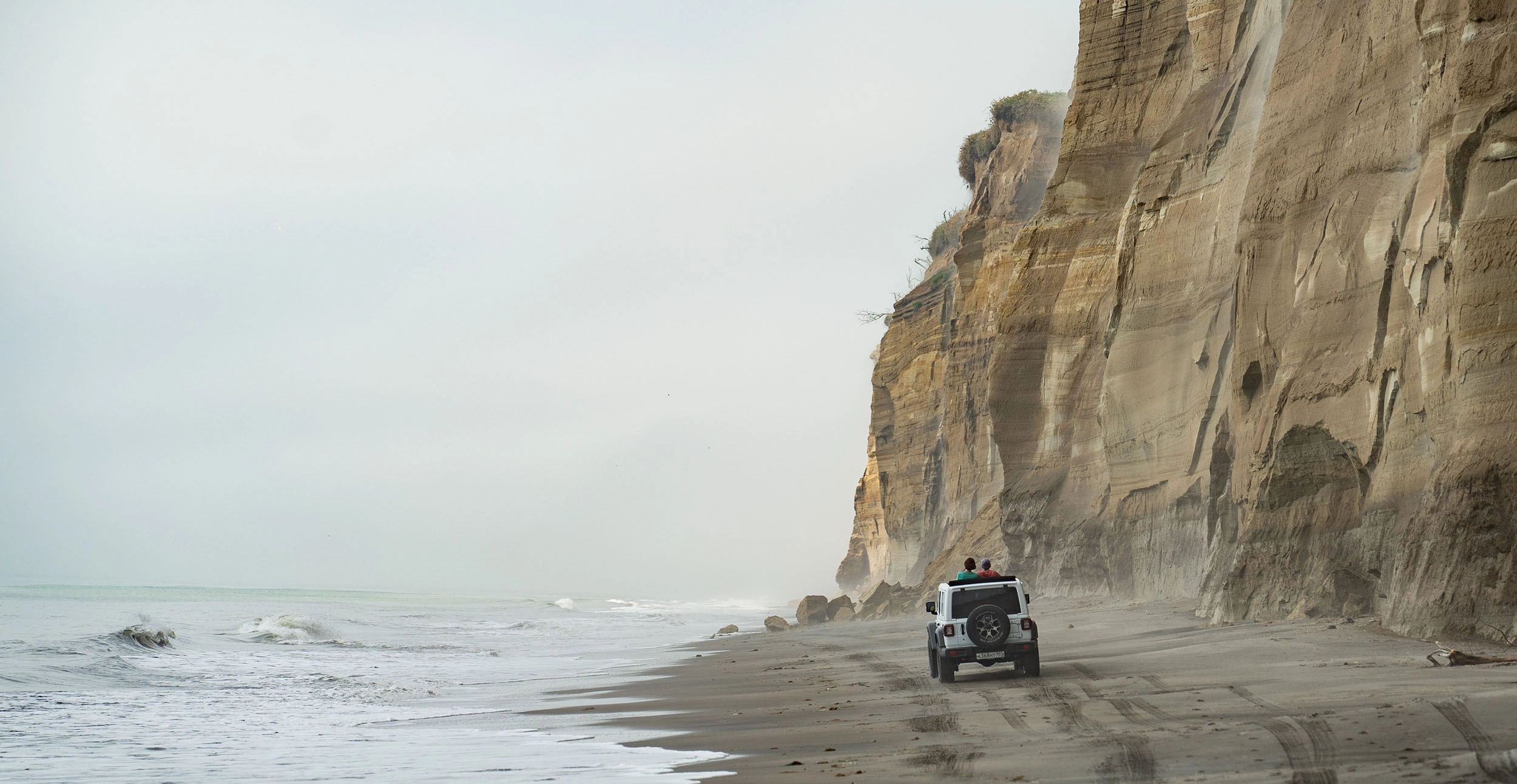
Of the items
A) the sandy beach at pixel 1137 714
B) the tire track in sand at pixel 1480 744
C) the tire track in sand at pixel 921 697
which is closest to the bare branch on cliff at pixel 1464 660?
the sandy beach at pixel 1137 714

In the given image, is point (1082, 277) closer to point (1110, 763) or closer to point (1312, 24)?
point (1312, 24)

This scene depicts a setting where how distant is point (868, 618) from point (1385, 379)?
21059 millimetres

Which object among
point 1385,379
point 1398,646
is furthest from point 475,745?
point 1385,379

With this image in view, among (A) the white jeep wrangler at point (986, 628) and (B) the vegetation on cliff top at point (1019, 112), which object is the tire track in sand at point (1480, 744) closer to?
(A) the white jeep wrangler at point (986, 628)

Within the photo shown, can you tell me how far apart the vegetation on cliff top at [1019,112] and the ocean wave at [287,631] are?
1117 inches

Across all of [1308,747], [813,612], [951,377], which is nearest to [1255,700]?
[1308,747]

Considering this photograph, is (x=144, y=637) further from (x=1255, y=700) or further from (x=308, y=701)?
(x=1255, y=700)

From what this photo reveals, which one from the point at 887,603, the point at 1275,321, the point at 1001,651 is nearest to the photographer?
the point at 1001,651

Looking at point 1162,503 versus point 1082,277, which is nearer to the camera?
point 1162,503

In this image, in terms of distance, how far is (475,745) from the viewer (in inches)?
410

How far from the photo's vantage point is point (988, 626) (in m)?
12.7

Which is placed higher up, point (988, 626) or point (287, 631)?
point (988, 626)

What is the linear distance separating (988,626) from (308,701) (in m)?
9.40

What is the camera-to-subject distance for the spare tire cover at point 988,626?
41.5 ft
